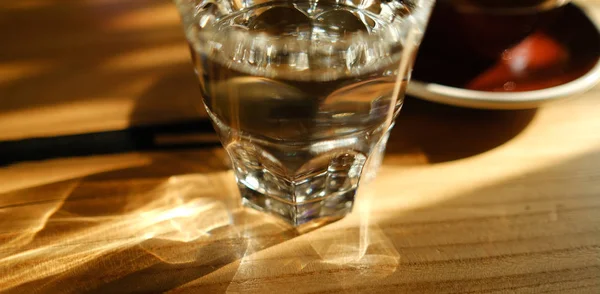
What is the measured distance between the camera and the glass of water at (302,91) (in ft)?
0.94

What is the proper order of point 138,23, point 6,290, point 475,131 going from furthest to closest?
1. point 138,23
2. point 475,131
3. point 6,290

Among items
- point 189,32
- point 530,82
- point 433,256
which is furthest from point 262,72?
point 530,82

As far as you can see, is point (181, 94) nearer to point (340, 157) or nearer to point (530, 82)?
point (340, 157)

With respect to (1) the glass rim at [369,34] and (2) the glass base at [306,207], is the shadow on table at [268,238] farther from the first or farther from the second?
(1) the glass rim at [369,34]

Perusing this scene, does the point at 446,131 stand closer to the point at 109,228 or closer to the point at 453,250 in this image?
the point at 453,250

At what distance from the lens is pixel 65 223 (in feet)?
1.13

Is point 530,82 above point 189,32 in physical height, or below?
below

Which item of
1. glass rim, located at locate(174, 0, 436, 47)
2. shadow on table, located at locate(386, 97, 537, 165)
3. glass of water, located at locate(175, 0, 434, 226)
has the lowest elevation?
shadow on table, located at locate(386, 97, 537, 165)

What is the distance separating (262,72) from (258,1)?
0.11 metres

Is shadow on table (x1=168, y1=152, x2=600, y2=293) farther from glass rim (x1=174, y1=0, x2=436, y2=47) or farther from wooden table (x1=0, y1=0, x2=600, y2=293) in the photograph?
glass rim (x1=174, y1=0, x2=436, y2=47)

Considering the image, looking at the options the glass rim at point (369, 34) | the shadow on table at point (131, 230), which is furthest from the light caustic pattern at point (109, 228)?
the glass rim at point (369, 34)

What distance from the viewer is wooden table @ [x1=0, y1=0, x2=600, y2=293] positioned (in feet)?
1.01

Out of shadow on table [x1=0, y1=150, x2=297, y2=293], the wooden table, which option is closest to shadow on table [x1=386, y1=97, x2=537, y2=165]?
the wooden table

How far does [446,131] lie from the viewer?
0.42m
